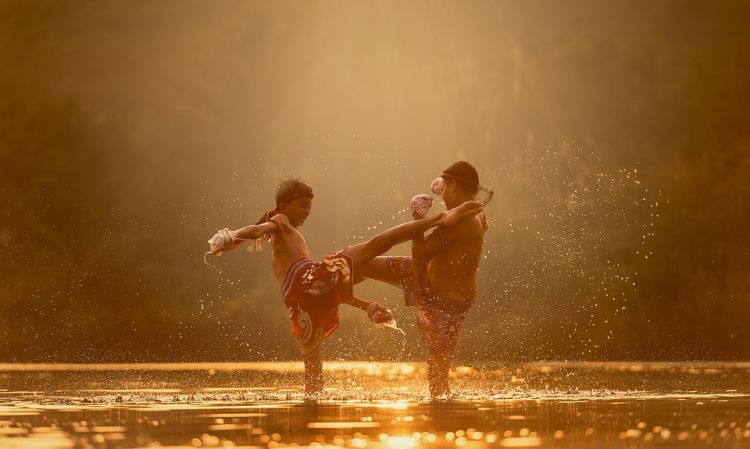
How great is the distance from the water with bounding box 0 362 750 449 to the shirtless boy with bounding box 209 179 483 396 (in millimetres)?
551

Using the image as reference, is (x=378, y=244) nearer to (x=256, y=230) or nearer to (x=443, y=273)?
(x=443, y=273)

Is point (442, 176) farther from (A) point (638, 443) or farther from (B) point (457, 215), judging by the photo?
(A) point (638, 443)

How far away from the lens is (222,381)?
55.5ft

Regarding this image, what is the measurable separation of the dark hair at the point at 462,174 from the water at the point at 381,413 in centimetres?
176

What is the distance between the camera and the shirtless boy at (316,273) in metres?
12.2

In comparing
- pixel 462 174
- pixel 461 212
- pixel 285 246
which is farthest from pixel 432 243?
pixel 285 246

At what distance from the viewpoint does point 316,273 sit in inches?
479

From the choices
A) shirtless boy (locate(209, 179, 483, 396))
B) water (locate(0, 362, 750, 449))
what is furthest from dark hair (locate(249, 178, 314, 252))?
water (locate(0, 362, 750, 449))

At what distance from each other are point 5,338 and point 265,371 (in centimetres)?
1144

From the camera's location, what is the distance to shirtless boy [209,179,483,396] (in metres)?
12.2

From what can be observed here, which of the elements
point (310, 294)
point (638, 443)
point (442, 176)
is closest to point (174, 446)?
point (638, 443)

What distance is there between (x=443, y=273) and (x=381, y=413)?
8.55 feet

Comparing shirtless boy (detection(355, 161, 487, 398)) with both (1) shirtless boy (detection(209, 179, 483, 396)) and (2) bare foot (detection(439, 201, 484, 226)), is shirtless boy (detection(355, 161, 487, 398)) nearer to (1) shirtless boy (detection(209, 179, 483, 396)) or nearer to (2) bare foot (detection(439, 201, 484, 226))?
(2) bare foot (detection(439, 201, 484, 226))

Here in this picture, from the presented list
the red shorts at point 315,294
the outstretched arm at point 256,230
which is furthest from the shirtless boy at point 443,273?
the outstretched arm at point 256,230
